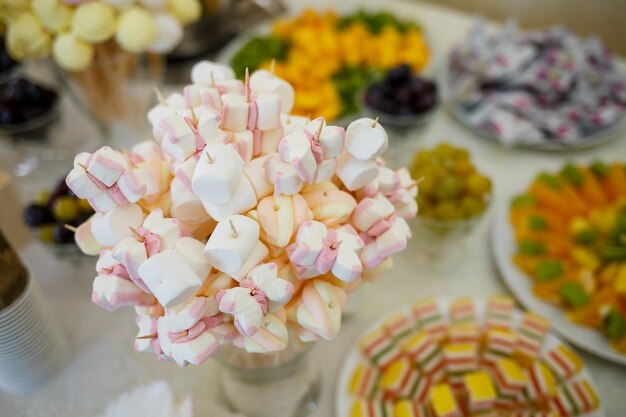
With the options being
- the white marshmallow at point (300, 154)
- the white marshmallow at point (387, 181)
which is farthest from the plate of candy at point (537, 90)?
the white marshmallow at point (300, 154)

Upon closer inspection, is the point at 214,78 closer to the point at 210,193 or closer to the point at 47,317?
the point at 210,193

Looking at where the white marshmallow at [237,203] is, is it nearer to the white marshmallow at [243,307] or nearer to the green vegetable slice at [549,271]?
the white marshmallow at [243,307]

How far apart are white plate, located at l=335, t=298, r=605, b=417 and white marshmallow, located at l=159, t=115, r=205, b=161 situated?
39cm

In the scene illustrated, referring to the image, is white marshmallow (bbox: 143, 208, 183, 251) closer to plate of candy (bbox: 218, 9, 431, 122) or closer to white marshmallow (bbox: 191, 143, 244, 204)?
white marshmallow (bbox: 191, 143, 244, 204)

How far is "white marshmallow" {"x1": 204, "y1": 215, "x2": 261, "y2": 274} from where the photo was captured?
0.40 m

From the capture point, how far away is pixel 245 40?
4.13 ft

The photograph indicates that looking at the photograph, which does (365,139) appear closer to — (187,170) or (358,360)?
(187,170)

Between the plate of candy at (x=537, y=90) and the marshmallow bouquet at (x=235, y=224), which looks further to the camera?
the plate of candy at (x=537, y=90)

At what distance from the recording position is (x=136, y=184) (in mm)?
448

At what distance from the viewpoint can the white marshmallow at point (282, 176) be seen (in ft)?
1.44

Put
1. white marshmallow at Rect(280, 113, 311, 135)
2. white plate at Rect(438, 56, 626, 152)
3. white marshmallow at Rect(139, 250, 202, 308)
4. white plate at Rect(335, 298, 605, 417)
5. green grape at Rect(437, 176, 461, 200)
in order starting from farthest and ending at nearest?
white plate at Rect(438, 56, 626, 152)
green grape at Rect(437, 176, 461, 200)
white plate at Rect(335, 298, 605, 417)
white marshmallow at Rect(280, 113, 311, 135)
white marshmallow at Rect(139, 250, 202, 308)

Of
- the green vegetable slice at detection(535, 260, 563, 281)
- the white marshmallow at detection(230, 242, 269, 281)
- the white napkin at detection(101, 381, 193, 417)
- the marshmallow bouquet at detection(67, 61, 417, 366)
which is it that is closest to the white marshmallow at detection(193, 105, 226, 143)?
the marshmallow bouquet at detection(67, 61, 417, 366)

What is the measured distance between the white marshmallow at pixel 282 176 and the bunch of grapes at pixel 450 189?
0.34 meters

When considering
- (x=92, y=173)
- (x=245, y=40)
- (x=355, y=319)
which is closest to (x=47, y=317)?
(x=92, y=173)
